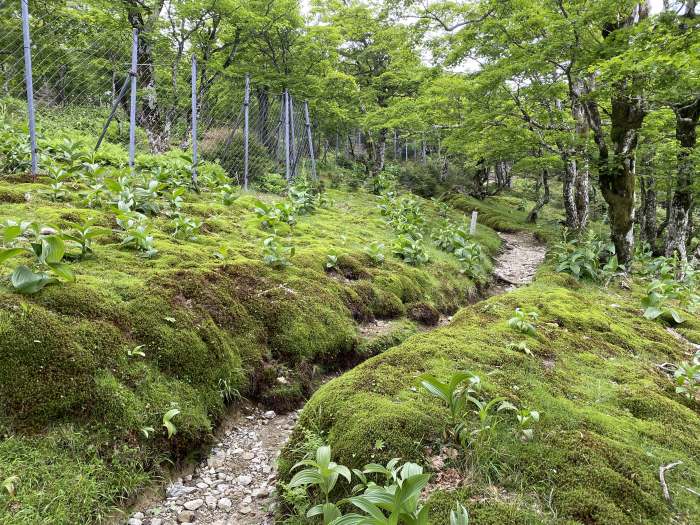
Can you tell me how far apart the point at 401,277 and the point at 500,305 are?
6.90 ft

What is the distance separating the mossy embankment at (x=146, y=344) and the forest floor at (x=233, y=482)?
186 millimetres

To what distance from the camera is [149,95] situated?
1242 cm

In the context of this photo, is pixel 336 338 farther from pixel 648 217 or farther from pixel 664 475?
pixel 648 217

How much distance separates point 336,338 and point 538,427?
277 centimetres

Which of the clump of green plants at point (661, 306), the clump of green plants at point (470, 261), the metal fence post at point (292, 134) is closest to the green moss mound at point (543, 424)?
the clump of green plants at point (661, 306)

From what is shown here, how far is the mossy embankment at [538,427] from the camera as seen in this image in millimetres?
2455

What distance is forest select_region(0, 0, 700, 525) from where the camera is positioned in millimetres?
2611

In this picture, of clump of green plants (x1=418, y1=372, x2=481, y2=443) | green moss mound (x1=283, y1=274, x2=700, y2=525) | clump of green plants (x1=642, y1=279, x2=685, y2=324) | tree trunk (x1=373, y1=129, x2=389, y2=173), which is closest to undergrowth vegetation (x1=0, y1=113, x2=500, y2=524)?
green moss mound (x1=283, y1=274, x2=700, y2=525)

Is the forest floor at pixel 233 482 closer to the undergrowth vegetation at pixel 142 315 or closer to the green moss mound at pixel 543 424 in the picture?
the undergrowth vegetation at pixel 142 315

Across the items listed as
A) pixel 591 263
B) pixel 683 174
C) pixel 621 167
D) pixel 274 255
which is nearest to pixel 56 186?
pixel 274 255

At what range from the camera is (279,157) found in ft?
46.2

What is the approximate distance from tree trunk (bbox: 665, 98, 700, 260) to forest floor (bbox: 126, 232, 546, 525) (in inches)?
377

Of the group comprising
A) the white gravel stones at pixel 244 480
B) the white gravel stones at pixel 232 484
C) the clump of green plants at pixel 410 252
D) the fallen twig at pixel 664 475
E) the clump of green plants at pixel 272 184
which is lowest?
the white gravel stones at pixel 244 480

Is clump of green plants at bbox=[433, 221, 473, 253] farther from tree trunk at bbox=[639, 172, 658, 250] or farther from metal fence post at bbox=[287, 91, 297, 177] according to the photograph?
tree trunk at bbox=[639, 172, 658, 250]
